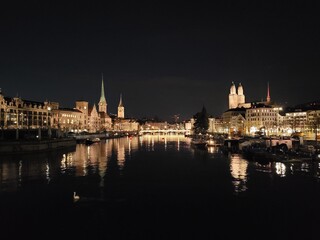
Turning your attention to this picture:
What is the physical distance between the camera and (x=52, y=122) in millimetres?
153250

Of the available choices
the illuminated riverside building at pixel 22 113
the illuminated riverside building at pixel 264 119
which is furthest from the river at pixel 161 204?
the illuminated riverside building at pixel 264 119

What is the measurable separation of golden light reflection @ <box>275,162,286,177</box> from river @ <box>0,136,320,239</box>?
0.13 m

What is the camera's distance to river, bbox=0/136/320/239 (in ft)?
70.5

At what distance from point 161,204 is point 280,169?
82.2 feet

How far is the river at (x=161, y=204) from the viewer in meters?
21.5

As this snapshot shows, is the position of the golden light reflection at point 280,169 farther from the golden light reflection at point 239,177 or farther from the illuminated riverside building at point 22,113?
the illuminated riverside building at point 22,113

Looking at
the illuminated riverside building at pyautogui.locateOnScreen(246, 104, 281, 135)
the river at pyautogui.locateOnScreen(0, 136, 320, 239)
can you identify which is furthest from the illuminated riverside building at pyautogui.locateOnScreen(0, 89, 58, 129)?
the illuminated riverside building at pyautogui.locateOnScreen(246, 104, 281, 135)

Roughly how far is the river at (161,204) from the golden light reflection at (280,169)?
0.13 meters

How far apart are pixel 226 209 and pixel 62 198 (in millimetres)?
14865

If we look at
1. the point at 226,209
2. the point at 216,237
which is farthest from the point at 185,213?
the point at 216,237

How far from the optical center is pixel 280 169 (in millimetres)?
46188

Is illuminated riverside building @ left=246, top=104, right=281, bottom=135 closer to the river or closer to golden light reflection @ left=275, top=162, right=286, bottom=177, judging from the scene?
golden light reflection @ left=275, top=162, right=286, bottom=177

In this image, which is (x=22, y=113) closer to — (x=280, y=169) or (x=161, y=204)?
(x=280, y=169)

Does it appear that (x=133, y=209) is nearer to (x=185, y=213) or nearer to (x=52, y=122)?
(x=185, y=213)
